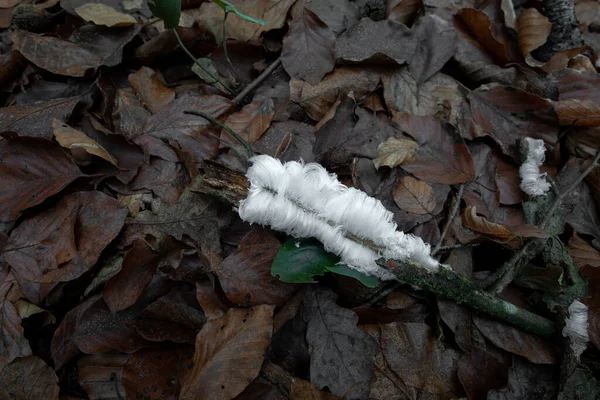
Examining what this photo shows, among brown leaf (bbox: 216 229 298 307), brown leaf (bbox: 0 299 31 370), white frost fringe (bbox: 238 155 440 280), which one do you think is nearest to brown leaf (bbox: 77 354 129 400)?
brown leaf (bbox: 0 299 31 370)

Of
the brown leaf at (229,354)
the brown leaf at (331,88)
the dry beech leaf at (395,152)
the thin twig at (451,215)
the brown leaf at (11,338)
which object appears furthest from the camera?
the brown leaf at (331,88)

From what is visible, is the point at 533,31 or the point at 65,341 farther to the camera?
Result: the point at 533,31

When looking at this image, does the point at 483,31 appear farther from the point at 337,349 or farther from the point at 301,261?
the point at 337,349

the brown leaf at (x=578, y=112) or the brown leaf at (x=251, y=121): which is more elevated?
the brown leaf at (x=578, y=112)

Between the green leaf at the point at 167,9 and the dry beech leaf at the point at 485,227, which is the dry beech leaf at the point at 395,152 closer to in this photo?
the dry beech leaf at the point at 485,227

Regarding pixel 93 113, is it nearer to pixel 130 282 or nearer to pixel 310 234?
pixel 130 282

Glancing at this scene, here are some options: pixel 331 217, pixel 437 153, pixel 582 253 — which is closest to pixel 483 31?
pixel 437 153

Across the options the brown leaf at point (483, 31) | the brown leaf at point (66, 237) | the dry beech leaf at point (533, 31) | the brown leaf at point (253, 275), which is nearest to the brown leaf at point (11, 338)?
the brown leaf at point (66, 237)
